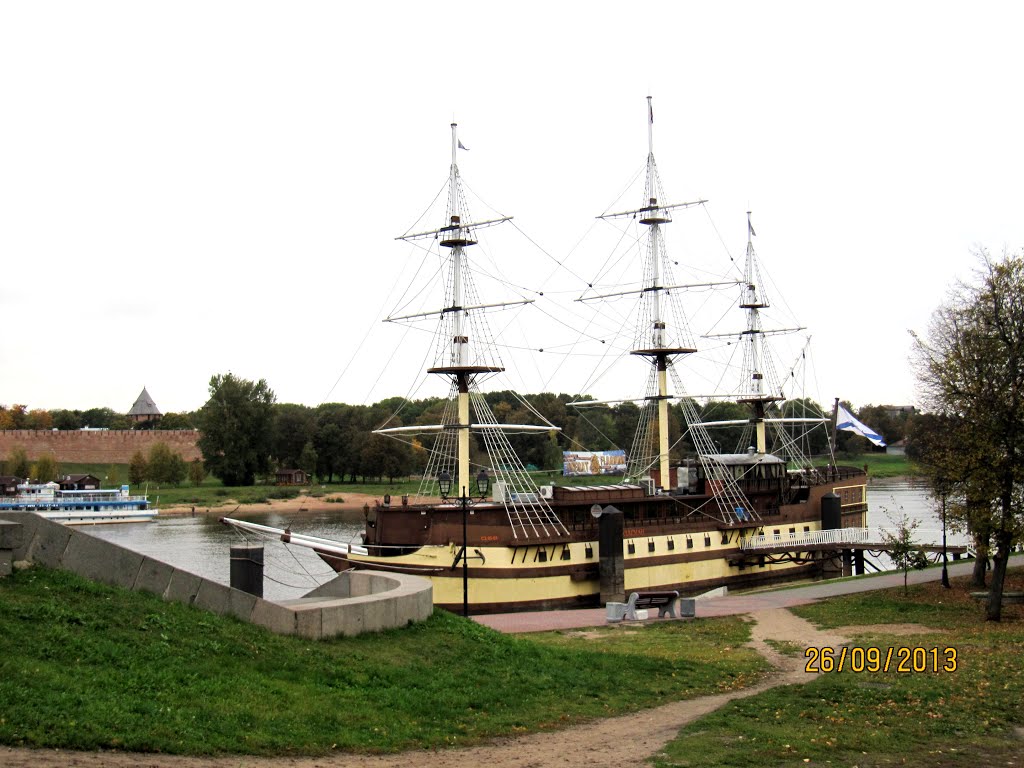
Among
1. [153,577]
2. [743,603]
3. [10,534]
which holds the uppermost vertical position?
[10,534]

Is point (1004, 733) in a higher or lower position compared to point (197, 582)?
lower

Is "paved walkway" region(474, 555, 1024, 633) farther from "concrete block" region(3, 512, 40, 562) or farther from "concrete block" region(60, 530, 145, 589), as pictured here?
"concrete block" region(3, 512, 40, 562)

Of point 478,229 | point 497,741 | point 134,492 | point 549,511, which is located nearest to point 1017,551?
point 549,511

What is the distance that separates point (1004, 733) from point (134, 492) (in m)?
112

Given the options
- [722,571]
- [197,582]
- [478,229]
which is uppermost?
[478,229]

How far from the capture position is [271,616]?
1412 centimetres

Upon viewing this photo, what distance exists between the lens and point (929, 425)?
134 feet

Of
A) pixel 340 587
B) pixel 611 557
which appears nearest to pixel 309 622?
pixel 340 587

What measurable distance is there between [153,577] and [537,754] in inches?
231

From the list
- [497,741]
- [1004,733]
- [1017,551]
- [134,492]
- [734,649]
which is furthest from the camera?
[134,492]

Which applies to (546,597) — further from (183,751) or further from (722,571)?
(183,751)

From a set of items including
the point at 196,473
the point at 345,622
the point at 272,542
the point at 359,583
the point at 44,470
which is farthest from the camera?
the point at 196,473

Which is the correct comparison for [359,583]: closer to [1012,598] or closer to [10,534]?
[10,534]
